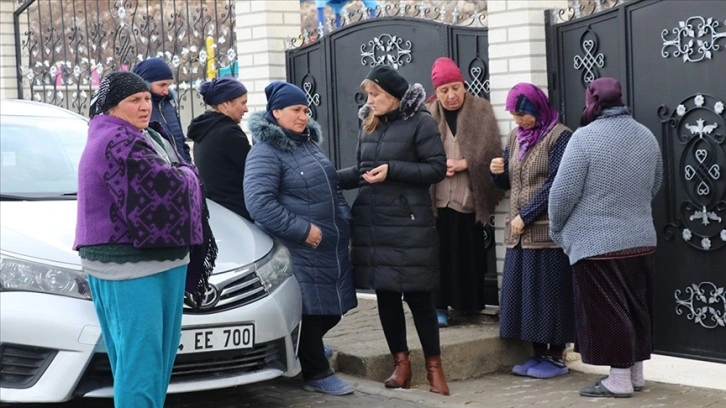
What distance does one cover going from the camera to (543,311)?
7270 millimetres

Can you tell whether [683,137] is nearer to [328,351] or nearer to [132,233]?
[328,351]

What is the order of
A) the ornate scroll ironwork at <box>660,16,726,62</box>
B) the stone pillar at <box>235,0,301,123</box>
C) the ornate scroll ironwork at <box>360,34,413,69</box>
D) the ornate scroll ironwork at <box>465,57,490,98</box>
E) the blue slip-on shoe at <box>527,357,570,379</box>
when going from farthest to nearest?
the stone pillar at <box>235,0,301,123</box> → the ornate scroll ironwork at <box>360,34,413,69</box> → the ornate scroll ironwork at <box>465,57,490,98</box> → the blue slip-on shoe at <box>527,357,570,379</box> → the ornate scroll ironwork at <box>660,16,726,62</box>

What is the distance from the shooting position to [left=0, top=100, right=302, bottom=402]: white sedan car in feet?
18.3

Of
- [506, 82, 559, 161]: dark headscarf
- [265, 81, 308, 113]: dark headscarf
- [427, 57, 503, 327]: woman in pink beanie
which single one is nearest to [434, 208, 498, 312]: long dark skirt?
[427, 57, 503, 327]: woman in pink beanie

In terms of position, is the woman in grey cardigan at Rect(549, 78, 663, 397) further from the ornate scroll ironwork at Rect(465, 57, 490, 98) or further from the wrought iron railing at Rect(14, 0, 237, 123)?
the wrought iron railing at Rect(14, 0, 237, 123)

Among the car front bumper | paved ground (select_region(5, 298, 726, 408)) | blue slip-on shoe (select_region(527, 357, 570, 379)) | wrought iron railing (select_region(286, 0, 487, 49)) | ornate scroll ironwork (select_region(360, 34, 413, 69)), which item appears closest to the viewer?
the car front bumper

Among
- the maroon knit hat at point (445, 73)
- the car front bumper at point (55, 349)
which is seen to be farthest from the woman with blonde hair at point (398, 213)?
the car front bumper at point (55, 349)

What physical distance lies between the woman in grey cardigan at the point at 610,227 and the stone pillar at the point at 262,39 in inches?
147

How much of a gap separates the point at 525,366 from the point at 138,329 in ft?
10.7

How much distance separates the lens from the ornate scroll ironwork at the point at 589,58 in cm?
759

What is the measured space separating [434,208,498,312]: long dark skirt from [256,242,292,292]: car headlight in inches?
66.8

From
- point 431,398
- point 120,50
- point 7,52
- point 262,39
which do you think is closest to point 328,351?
point 431,398

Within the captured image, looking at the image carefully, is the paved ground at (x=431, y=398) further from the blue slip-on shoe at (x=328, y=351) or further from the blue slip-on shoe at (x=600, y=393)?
the blue slip-on shoe at (x=328, y=351)

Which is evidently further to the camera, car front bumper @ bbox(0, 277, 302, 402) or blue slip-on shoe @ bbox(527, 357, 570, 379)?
blue slip-on shoe @ bbox(527, 357, 570, 379)
